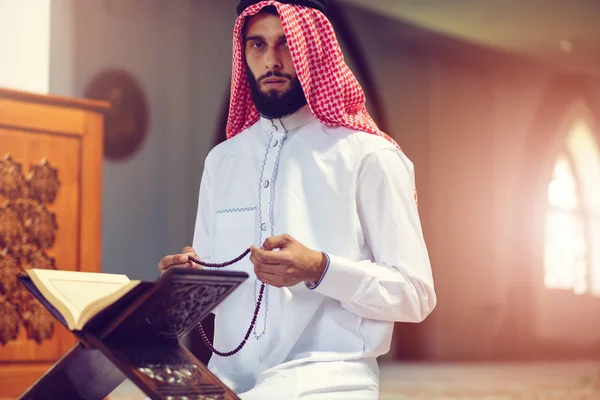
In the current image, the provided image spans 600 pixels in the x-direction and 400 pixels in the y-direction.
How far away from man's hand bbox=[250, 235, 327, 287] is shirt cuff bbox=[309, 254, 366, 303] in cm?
5

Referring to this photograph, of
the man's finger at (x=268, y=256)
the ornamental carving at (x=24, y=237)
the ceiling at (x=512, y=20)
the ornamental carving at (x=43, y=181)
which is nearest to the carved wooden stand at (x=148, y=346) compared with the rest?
the man's finger at (x=268, y=256)

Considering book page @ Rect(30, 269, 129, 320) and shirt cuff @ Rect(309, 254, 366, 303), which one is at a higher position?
book page @ Rect(30, 269, 129, 320)

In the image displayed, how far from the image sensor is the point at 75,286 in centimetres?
138

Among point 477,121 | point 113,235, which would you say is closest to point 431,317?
point 477,121

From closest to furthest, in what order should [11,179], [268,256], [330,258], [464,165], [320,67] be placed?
[268,256] < [330,258] < [320,67] < [11,179] < [464,165]

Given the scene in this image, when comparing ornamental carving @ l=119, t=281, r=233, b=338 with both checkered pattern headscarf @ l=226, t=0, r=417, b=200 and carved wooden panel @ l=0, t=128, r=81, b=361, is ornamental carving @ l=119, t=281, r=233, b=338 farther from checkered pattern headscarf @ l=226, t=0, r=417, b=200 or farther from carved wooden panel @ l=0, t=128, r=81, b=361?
carved wooden panel @ l=0, t=128, r=81, b=361

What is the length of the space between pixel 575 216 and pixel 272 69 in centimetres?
1114

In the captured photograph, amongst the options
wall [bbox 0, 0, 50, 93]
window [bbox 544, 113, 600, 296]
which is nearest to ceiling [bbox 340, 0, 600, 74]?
window [bbox 544, 113, 600, 296]

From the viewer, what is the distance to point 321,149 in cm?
200

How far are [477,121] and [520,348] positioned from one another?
3.10 m

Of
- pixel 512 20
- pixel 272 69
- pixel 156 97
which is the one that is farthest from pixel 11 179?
pixel 512 20

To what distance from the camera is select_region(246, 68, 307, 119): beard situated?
202 cm

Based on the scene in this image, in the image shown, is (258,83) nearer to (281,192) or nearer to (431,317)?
(281,192)

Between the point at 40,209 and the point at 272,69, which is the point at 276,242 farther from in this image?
the point at 40,209
